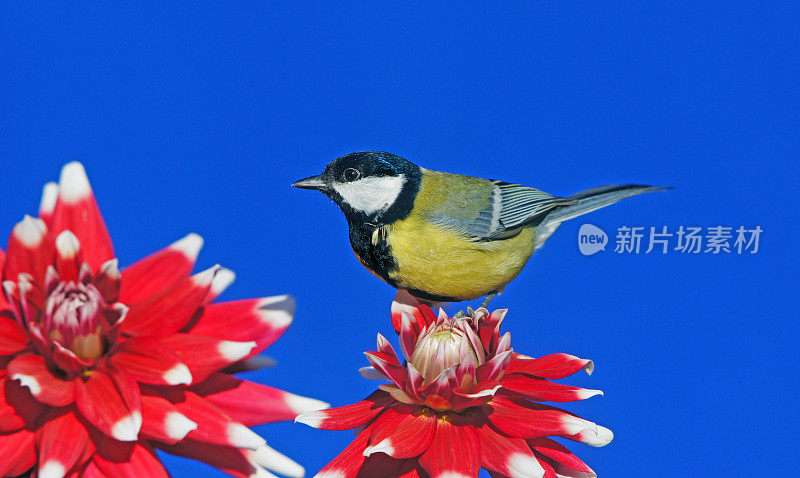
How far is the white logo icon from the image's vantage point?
38.7 inches

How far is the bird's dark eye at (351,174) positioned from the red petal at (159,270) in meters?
0.23

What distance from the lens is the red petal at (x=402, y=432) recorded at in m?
0.73

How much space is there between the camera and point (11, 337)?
0.69 metres

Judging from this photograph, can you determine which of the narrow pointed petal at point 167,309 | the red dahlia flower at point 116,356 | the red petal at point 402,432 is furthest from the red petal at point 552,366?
the narrow pointed petal at point 167,309

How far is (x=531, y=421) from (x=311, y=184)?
0.40 m

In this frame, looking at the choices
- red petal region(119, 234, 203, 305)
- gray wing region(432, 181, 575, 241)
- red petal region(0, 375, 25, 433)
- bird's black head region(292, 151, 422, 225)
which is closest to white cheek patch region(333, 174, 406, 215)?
bird's black head region(292, 151, 422, 225)

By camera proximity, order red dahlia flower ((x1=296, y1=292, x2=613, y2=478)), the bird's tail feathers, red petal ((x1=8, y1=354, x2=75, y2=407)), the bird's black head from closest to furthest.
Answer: red petal ((x1=8, y1=354, x2=75, y2=407))
red dahlia flower ((x1=296, y1=292, x2=613, y2=478))
the bird's black head
the bird's tail feathers

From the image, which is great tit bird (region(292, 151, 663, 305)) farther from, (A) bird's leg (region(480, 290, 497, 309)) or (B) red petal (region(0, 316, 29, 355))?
(B) red petal (region(0, 316, 29, 355))

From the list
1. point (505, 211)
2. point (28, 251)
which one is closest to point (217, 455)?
point (28, 251)

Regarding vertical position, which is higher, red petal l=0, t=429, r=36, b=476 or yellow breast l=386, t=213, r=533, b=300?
yellow breast l=386, t=213, r=533, b=300

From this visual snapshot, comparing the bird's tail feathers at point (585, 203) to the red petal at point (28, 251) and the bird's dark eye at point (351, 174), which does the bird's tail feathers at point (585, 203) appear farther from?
the red petal at point (28, 251)

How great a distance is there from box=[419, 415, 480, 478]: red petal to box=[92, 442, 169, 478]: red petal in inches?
10.4

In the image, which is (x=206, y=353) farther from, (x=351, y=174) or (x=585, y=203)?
(x=585, y=203)

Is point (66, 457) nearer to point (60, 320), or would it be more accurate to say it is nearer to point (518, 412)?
point (60, 320)
